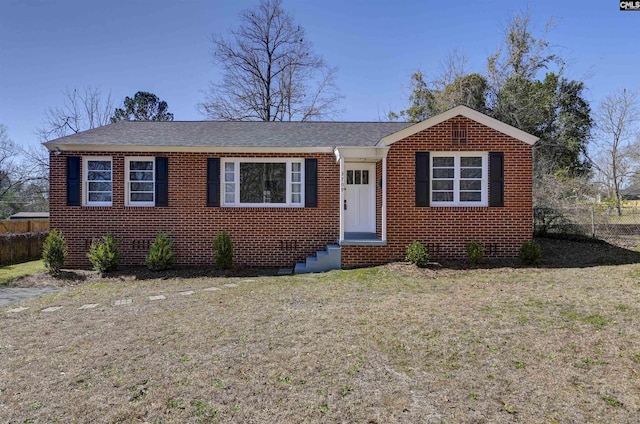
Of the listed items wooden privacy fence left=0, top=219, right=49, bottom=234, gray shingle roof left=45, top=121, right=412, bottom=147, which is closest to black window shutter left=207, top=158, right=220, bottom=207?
gray shingle roof left=45, top=121, right=412, bottom=147

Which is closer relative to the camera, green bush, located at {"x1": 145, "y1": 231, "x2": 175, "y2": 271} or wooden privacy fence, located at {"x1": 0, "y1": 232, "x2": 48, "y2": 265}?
green bush, located at {"x1": 145, "y1": 231, "x2": 175, "y2": 271}

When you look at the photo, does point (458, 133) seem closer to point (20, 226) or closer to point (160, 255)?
point (160, 255)

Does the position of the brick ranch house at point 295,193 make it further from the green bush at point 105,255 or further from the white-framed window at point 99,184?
the green bush at point 105,255

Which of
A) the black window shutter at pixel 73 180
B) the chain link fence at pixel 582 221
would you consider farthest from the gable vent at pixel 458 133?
the black window shutter at pixel 73 180

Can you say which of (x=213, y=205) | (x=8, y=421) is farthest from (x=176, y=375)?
(x=213, y=205)

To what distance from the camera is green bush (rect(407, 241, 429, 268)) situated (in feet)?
28.7

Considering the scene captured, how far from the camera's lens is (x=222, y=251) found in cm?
946

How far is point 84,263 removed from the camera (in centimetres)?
1012

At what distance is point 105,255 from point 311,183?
5.66m

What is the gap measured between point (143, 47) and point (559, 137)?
22.5 metres

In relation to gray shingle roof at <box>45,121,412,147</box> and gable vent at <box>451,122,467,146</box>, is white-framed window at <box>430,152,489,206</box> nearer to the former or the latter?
gable vent at <box>451,122,467,146</box>

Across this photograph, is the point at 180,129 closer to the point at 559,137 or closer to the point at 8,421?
the point at 8,421

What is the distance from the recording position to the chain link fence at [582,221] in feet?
42.6

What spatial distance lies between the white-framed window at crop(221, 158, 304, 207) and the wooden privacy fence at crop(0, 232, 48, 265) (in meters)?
8.18
